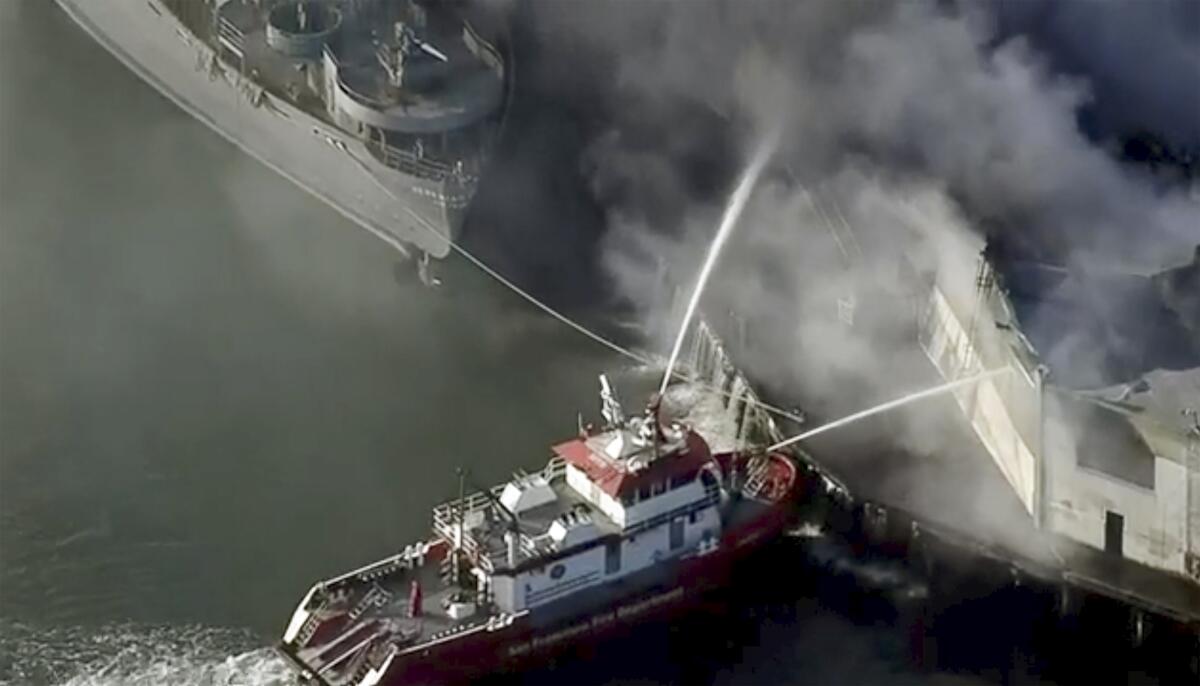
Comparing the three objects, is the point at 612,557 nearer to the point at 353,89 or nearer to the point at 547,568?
the point at 547,568

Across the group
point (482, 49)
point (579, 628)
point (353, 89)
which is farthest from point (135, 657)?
point (482, 49)

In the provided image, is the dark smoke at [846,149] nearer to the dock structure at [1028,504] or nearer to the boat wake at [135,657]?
the dock structure at [1028,504]

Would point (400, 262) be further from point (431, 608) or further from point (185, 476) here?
point (431, 608)

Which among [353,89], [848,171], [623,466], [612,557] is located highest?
[353,89]

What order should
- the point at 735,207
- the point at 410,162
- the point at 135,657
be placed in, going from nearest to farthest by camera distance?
the point at 135,657, the point at 735,207, the point at 410,162

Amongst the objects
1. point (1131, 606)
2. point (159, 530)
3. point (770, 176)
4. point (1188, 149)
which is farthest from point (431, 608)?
point (1188, 149)

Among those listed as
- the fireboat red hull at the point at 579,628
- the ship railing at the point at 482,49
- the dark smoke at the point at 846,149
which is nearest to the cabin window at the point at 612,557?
the fireboat red hull at the point at 579,628

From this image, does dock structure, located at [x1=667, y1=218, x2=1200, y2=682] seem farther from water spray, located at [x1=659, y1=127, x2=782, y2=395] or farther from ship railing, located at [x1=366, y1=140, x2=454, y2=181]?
ship railing, located at [x1=366, y1=140, x2=454, y2=181]
